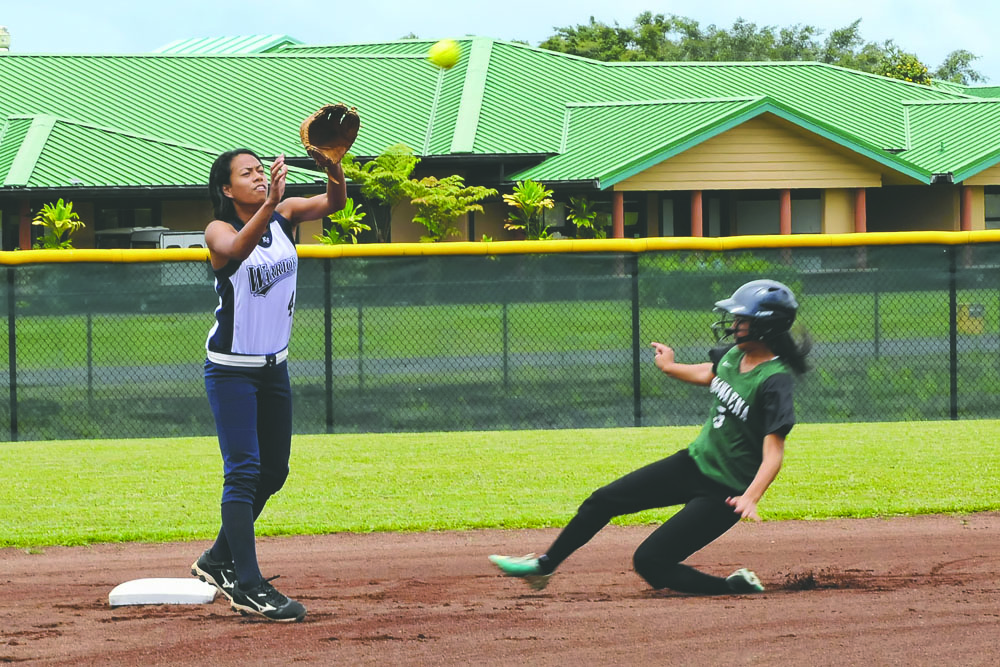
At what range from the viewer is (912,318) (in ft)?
36.7

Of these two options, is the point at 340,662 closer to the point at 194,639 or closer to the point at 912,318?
the point at 194,639

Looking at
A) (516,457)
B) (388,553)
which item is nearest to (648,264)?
(516,457)

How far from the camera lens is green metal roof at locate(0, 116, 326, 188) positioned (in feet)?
78.6

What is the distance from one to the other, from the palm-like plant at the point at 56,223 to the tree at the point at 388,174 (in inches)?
209

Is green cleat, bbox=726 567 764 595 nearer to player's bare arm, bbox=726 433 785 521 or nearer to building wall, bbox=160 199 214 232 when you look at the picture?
player's bare arm, bbox=726 433 785 521

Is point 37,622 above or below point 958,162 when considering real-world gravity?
below

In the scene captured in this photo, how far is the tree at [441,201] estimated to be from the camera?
25587 mm

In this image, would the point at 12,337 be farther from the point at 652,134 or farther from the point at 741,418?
the point at 652,134

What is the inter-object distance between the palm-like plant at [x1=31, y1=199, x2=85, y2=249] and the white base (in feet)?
57.8

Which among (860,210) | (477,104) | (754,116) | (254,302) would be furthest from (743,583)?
(477,104)

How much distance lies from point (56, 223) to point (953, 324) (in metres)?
16.2

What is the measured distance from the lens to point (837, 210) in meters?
28.6

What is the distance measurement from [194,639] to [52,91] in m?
26.2

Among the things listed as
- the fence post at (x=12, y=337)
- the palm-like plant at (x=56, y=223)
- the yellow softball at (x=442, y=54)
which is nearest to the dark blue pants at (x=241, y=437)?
the fence post at (x=12, y=337)
